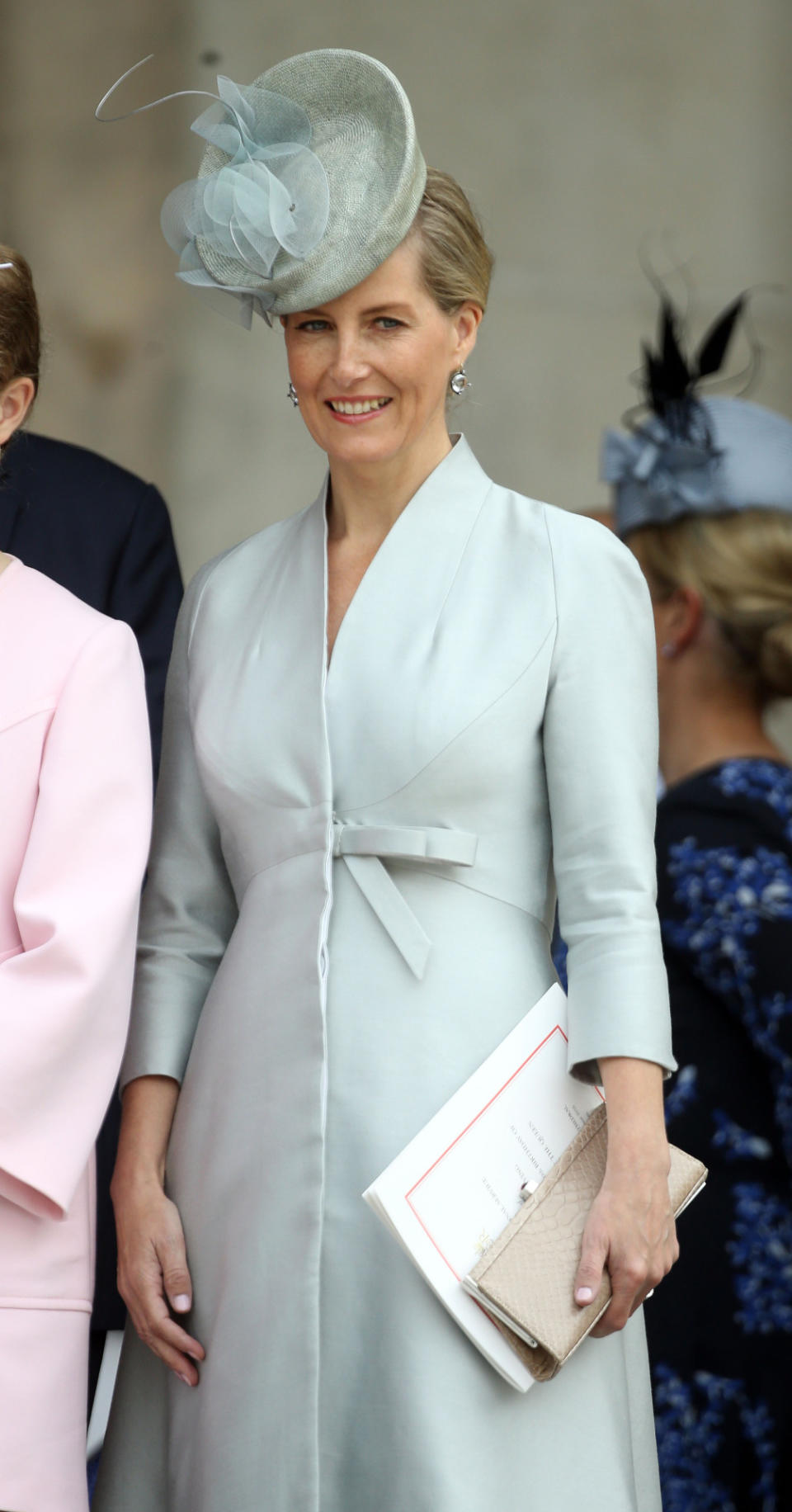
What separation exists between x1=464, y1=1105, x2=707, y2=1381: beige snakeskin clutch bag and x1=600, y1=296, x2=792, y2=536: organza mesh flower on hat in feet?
4.96

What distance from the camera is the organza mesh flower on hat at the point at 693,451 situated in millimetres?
3014

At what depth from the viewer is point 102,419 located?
14.7ft

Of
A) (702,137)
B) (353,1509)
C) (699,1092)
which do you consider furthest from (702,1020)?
(702,137)

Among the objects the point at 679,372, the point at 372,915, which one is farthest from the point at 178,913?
the point at 679,372

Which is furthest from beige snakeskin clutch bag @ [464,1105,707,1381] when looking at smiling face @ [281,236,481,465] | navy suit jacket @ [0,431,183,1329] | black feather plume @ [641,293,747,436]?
black feather plume @ [641,293,747,436]

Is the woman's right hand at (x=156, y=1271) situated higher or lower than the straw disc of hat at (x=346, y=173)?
lower

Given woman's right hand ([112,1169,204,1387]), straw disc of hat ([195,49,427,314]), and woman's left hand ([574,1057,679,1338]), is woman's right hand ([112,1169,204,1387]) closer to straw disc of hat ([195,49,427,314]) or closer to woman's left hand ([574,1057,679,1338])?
woman's left hand ([574,1057,679,1338])

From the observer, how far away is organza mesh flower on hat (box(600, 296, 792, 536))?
119 inches

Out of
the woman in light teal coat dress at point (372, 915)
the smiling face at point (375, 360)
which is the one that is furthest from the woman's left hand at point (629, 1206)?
the smiling face at point (375, 360)

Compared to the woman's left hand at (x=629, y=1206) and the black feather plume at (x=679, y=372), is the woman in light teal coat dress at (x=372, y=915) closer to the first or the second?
the woman's left hand at (x=629, y=1206)

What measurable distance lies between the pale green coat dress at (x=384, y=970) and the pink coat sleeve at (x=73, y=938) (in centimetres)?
14

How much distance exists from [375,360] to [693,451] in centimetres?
132

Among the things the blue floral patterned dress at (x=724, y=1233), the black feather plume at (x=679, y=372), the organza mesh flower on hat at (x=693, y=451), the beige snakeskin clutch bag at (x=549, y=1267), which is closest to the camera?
the beige snakeskin clutch bag at (x=549, y=1267)

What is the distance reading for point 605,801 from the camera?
1798mm
